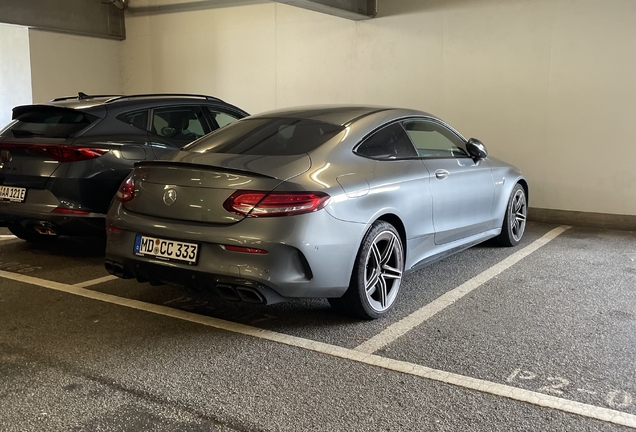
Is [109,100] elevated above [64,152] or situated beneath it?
elevated above

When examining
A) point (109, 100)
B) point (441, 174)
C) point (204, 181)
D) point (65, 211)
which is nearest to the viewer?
point (204, 181)

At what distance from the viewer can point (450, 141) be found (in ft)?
16.9

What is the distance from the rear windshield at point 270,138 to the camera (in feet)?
12.5

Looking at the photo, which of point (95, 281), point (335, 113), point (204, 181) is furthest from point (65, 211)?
point (335, 113)

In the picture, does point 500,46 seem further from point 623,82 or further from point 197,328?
point 197,328

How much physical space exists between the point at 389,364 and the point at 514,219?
11.1ft

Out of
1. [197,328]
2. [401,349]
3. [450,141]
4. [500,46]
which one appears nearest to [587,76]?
[500,46]

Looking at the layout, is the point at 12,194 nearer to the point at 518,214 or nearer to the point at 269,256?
the point at 269,256

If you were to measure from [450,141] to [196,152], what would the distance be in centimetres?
236

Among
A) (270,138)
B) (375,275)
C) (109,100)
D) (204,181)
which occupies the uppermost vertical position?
(109,100)

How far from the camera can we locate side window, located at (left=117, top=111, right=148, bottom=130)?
5.43m

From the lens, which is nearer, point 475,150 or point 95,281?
point 95,281

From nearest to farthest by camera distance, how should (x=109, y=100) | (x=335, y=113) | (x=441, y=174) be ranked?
(x=335, y=113), (x=441, y=174), (x=109, y=100)

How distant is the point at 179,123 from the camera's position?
233 inches
